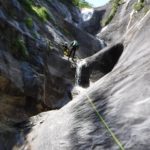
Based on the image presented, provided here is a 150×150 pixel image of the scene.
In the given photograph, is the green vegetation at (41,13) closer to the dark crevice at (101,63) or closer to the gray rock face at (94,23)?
the dark crevice at (101,63)

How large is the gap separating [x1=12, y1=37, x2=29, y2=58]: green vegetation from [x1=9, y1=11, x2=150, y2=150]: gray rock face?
7672mm

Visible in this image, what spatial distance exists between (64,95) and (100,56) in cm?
292

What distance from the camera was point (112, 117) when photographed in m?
8.05

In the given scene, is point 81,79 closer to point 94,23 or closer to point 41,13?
point 41,13

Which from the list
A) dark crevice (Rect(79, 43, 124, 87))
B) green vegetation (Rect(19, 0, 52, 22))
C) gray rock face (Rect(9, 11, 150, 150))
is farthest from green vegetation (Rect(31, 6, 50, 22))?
gray rock face (Rect(9, 11, 150, 150))

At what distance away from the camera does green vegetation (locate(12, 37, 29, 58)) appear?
59.6ft

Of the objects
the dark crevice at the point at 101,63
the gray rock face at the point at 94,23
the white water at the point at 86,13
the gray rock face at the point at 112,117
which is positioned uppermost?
the white water at the point at 86,13

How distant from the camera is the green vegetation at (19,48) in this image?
59.6 ft

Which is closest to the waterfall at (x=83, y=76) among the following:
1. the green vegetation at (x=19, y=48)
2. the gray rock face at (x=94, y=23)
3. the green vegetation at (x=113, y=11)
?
the green vegetation at (x=19, y=48)

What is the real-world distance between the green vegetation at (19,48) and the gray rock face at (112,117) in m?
7.67

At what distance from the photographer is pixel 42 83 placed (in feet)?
61.0

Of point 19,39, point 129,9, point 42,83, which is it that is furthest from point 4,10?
point 129,9

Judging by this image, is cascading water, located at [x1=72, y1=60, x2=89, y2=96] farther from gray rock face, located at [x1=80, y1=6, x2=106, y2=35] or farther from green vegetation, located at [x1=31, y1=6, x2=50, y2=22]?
gray rock face, located at [x1=80, y1=6, x2=106, y2=35]

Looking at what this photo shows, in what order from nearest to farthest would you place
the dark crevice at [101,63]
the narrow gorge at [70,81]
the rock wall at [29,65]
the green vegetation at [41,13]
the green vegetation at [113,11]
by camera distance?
the narrow gorge at [70,81] → the rock wall at [29,65] → the dark crevice at [101,63] → the green vegetation at [41,13] → the green vegetation at [113,11]
